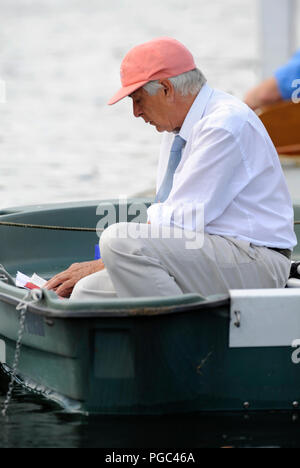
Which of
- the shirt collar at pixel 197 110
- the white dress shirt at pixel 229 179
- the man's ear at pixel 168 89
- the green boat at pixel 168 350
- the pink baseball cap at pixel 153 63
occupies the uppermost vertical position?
the pink baseball cap at pixel 153 63

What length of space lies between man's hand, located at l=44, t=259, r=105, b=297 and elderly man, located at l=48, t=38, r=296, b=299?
20 centimetres

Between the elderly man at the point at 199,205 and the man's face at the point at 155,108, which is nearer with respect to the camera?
the elderly man at the point at 199,205

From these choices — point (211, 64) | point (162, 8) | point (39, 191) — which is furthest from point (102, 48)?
point (39, 191)

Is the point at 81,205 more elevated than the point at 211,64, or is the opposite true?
the point at 211,64

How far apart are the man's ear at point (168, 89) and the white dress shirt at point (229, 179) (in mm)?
86

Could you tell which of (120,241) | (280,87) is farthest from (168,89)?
(280,87)

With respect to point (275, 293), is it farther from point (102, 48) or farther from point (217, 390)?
point (102, 48)

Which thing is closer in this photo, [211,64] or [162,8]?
[211,64]

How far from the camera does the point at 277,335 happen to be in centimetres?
380

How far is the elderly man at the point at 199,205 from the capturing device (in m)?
3.82

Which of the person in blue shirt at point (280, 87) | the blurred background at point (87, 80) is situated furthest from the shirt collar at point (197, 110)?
the blurred background at point (87, 80)

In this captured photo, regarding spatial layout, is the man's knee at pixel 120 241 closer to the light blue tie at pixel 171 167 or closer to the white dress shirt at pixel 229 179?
the white dress shirt at pixel 229 179
